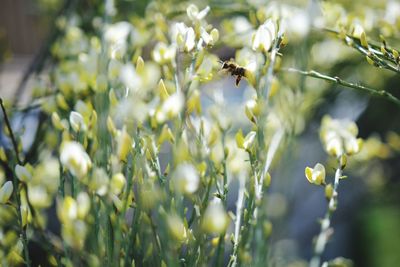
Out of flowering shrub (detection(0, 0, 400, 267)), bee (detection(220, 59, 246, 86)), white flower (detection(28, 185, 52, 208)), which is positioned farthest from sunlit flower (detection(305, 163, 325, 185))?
white flower (detection(28, 185, 52, 208))

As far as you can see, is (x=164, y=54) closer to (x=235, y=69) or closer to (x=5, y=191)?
(x=235, y=69)

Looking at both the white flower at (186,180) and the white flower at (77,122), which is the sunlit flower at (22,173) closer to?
the white flower at (77,122)

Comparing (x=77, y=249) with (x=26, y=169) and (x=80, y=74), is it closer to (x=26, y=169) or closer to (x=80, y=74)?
(x=26, y=169)

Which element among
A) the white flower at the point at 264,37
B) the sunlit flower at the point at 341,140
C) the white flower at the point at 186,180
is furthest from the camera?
the sunlit flower at the point at 341,140

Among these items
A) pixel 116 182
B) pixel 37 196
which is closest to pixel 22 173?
pixel 37 196

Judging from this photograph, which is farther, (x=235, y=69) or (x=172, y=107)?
(x=235, y=69)

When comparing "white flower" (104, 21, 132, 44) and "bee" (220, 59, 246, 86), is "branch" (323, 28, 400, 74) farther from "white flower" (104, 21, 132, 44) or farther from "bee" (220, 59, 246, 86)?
"white flower" (104, 21, 132, 44)

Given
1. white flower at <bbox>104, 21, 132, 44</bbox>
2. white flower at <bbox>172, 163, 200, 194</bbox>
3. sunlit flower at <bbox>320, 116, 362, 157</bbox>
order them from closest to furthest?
white flower at <bbox>172, 163, 200, 194</bbox> → sunlit flower at <bbox>320, 116, 362, 157</bbox> → white flower at <bbox>104, 21, 132, 44</bbox>

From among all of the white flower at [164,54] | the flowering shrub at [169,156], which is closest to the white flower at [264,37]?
the flowering shrub at [169,156]
